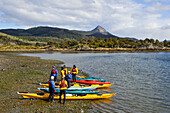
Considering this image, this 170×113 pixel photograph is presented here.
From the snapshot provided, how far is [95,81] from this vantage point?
67.6ft

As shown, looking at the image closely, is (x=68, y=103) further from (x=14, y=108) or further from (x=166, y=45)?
(x=166, y=45)

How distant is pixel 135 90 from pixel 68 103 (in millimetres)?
9821

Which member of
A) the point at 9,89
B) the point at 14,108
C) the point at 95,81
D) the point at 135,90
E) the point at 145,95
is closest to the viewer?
the point at 14,108

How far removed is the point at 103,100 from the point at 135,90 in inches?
238

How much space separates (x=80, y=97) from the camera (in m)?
14.0

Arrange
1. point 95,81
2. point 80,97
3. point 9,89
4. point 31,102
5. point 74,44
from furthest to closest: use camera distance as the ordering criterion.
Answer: point 74,44 < point 95,81 < point 9,89 < point 80,97 < point 31,102

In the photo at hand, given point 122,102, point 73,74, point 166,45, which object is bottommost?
point 122,102

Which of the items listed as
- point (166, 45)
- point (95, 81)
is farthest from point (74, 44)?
point (95, 81)

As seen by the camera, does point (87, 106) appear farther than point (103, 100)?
No

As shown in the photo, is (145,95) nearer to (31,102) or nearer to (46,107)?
(46,107)

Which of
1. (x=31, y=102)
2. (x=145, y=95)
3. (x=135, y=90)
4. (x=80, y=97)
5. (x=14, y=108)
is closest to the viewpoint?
(x=14, y=108)

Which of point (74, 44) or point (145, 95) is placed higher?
point (74, 44)

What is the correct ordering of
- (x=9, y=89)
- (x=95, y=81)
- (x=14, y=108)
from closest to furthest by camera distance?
(x=14, y=108)
(x=9, y=89)
(x=95, y=81)

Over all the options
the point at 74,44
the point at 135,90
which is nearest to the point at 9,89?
the point at 135,90
